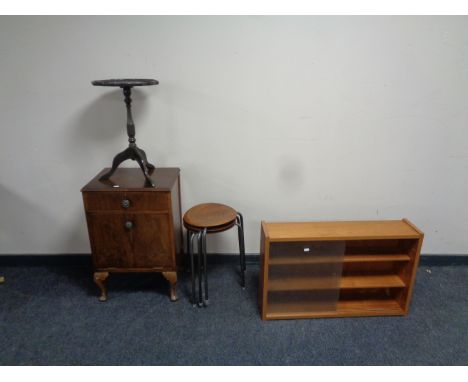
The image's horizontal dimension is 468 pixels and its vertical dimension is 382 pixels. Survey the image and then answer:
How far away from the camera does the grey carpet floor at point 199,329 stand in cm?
160

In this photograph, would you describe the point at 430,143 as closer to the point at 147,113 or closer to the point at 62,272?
the point at 147,113

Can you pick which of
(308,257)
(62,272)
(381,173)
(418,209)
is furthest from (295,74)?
(62,272)

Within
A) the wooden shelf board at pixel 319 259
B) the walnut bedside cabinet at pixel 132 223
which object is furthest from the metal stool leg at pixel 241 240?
the walnut bedside cabinet at pixel 132 223

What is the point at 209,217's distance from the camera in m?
1.85

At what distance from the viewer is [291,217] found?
217cm

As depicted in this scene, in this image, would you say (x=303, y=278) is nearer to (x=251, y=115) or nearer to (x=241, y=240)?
(x=241, y=240)

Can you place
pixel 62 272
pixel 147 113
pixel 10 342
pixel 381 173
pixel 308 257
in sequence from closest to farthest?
pixel 10 342 → pixel 308 257 → pixel 147 113 → pixel 381 173 → pixel 62 272

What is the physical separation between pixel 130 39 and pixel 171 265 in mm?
1239

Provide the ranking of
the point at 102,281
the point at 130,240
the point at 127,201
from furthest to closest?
the point at 102,281
the point at 130,240
the point at 127,201

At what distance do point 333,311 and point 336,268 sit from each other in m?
0.25

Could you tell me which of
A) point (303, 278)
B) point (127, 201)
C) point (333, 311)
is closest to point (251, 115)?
point (127, 201)

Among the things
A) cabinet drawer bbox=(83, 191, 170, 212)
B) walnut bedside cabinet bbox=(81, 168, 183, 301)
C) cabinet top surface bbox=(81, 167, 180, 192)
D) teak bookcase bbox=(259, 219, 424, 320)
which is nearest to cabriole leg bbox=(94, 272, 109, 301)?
walnut bedside cabinet bbox=(81, 168, 183, 301)

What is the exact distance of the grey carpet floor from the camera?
5.25 feet

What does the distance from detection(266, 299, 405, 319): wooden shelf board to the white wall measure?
1.76 feet
